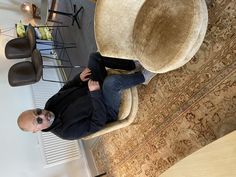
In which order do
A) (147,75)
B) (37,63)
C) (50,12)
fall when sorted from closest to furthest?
(147,75) → (37,63) → (50,12)

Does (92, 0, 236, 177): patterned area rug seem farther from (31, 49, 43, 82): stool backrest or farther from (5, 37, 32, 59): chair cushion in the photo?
(5, 37, 32, 59): chair cushion

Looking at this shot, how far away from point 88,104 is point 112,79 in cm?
30

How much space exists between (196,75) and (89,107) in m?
0.87

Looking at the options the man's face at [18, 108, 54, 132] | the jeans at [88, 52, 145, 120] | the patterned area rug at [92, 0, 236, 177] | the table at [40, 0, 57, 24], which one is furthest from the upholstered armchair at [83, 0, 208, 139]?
the table at [40, 0, 57, 24]

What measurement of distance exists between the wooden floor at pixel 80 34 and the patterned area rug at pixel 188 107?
136cm

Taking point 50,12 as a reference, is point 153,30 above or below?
above

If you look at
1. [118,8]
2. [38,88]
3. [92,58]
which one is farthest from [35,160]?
[118,8]

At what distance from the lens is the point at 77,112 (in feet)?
7.80

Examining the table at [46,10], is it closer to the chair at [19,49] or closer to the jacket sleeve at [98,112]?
the chair at [19,49]

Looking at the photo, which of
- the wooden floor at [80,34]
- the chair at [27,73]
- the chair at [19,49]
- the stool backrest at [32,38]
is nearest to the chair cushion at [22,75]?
the chair at [27,73]

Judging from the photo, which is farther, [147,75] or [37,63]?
[37,63]

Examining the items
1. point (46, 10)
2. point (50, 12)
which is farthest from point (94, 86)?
point (50, 12)

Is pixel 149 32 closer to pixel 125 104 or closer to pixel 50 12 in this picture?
pixel 125 104

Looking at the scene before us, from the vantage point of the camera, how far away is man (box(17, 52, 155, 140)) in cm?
231
